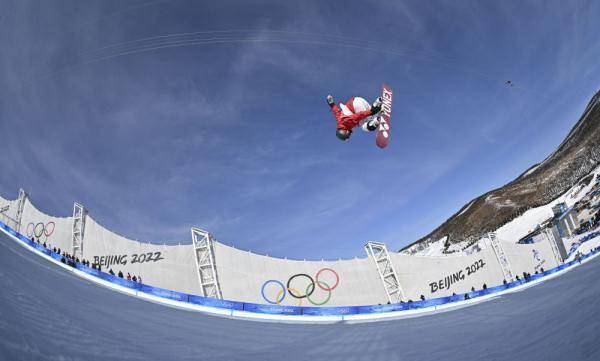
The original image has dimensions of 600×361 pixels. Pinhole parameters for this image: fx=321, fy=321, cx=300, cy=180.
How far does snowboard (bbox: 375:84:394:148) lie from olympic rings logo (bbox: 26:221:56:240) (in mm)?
37958

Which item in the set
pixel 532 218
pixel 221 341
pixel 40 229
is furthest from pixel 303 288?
pixel 532 218

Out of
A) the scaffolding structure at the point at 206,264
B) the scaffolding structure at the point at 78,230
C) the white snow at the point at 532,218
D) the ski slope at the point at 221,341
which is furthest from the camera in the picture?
the white snow at the point at 532,218

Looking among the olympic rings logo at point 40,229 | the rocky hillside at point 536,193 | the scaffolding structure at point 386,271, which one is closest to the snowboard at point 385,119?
the scaffolding structure at point 386,271

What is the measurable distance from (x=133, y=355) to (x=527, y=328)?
6.42 metres

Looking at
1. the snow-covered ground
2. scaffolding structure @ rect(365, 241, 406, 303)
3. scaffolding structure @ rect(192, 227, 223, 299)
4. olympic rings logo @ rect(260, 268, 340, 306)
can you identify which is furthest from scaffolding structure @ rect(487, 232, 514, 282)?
the snow-covered ground

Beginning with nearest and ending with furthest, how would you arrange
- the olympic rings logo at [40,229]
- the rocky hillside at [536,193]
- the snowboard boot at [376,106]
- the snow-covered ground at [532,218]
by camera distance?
the snowboard boot at [376,106] → the olympic rings logo at [40,229] → the snow-covered ground at [532,218] → the rocky hillside at [536,193]

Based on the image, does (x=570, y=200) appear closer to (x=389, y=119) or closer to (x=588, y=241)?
(x=588, y=241)

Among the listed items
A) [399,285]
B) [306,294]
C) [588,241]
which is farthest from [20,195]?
[588,241]

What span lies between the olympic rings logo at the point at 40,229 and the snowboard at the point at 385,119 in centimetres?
3796

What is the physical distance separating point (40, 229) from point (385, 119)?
138 ft

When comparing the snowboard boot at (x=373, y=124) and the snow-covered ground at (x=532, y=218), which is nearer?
the snowboard boot at (x=373, y=124)

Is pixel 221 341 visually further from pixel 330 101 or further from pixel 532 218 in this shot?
pixel 532 218

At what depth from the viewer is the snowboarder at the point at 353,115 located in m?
12.7

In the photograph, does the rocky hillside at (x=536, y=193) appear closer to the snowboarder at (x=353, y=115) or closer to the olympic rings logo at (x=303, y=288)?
the olympic rings logo at (x=303, y=288)
